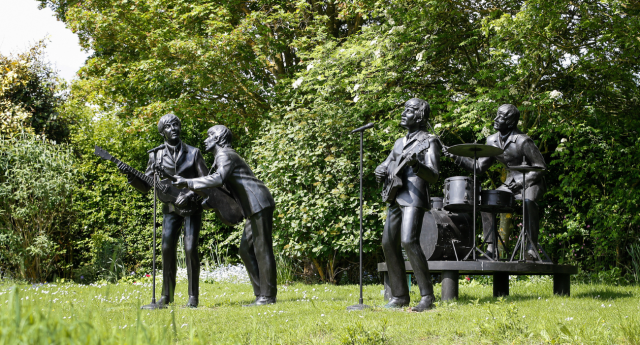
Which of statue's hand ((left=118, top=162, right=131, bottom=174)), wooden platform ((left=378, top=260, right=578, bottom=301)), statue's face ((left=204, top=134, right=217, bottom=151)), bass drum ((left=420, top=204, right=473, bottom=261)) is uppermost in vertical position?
statue's face ((left=204, top=134, right=217, bottom=151))

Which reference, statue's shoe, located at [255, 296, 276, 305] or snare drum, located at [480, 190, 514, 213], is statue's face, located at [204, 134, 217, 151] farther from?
snare drum, located at [480, 190, 514, 213]

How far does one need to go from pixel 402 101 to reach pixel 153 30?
6.40 metres

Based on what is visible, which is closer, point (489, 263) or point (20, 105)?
point (489, 263)

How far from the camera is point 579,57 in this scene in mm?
9953

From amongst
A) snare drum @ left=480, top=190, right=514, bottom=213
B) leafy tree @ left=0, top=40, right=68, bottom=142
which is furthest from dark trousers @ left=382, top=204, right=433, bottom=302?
leafy tree @ left=0, top=40, right=68, bottom=142

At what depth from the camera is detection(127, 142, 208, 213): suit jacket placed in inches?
278

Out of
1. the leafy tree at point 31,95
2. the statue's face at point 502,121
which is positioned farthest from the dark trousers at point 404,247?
the leafy tree at point 31,95

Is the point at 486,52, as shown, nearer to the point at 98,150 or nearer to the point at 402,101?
the point at 402,101

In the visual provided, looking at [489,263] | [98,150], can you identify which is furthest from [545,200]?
[98,150]

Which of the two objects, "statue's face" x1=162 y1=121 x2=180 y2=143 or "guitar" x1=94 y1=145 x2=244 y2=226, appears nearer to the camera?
"guitar" x1=94 y1=145 x2=244 y2=226

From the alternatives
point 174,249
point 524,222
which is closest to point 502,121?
point 524,222

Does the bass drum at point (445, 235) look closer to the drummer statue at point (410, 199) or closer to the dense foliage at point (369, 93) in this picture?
the drummer statue at point (410, 199)

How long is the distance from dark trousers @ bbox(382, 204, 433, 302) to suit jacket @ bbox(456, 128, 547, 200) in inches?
56.8

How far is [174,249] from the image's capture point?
23.4 ft
